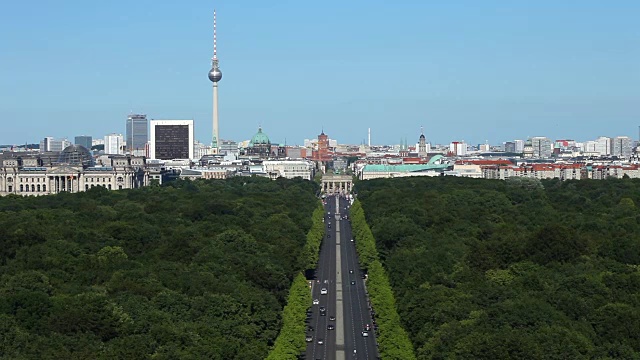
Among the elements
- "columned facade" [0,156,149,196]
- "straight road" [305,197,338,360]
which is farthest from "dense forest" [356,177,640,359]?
"columned facade" [0,156,149,196]

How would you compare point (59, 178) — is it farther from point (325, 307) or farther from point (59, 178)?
point (325, 307)

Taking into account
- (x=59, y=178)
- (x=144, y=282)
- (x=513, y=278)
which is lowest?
(x=513, y=278)

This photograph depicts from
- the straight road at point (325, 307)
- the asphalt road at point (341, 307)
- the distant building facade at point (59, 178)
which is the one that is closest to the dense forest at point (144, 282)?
the straight road at point (325, 307)

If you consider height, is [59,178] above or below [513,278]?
above

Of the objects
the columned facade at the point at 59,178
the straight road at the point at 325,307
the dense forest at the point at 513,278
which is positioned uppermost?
the columned facade at the point at 59,178

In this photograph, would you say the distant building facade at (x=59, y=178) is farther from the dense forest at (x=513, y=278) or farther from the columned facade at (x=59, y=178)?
the dense forest at (x=513, y=278)

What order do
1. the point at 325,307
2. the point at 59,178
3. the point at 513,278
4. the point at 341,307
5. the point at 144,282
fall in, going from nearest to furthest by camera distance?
the point at 144,282, the point at 513,278, the point at 325,307, the point at 341,307, the point at 59,178

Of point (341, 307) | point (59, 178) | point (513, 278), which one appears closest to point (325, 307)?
point (341, 307)

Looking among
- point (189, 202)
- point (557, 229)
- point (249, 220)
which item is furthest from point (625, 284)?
point (189, 202)
